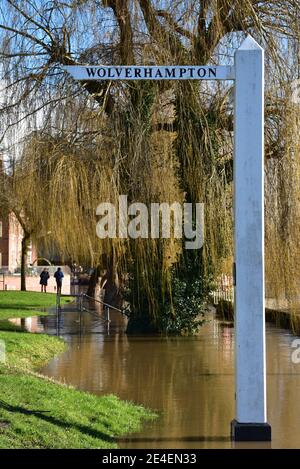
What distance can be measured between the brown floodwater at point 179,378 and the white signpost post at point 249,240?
56 centimetres

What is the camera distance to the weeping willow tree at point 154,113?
1202 centimetres

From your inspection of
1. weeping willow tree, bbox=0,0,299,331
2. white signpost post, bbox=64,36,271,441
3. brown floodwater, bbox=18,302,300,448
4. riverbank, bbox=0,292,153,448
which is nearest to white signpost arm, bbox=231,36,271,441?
white signpost post, bbox=64,36,271,441

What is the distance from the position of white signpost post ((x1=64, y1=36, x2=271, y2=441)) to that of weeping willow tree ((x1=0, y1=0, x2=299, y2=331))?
4568mm

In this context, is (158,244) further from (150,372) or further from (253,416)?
(253,416)

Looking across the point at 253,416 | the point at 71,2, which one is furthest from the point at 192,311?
the point at 253,416

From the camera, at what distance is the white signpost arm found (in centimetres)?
704

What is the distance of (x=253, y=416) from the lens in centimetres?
698

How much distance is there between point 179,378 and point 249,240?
15.3ft

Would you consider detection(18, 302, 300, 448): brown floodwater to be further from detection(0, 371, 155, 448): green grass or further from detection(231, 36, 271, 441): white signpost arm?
detection(231, 36, 271, 441): white signpost arm

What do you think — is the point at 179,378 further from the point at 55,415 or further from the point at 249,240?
the point at 249,240

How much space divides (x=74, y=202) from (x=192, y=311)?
4646 mm

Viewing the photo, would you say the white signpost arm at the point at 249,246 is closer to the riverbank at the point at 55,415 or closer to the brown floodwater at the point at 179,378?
the brown floodwater at the point at 179,378

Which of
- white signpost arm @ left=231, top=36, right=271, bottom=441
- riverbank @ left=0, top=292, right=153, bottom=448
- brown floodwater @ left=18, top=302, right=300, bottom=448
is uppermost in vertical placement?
white signpost arm @ left=231, top=36, right=271, bottom=441

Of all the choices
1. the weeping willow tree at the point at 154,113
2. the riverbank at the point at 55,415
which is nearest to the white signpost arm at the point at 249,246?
the riverbank at the point at 55,415
